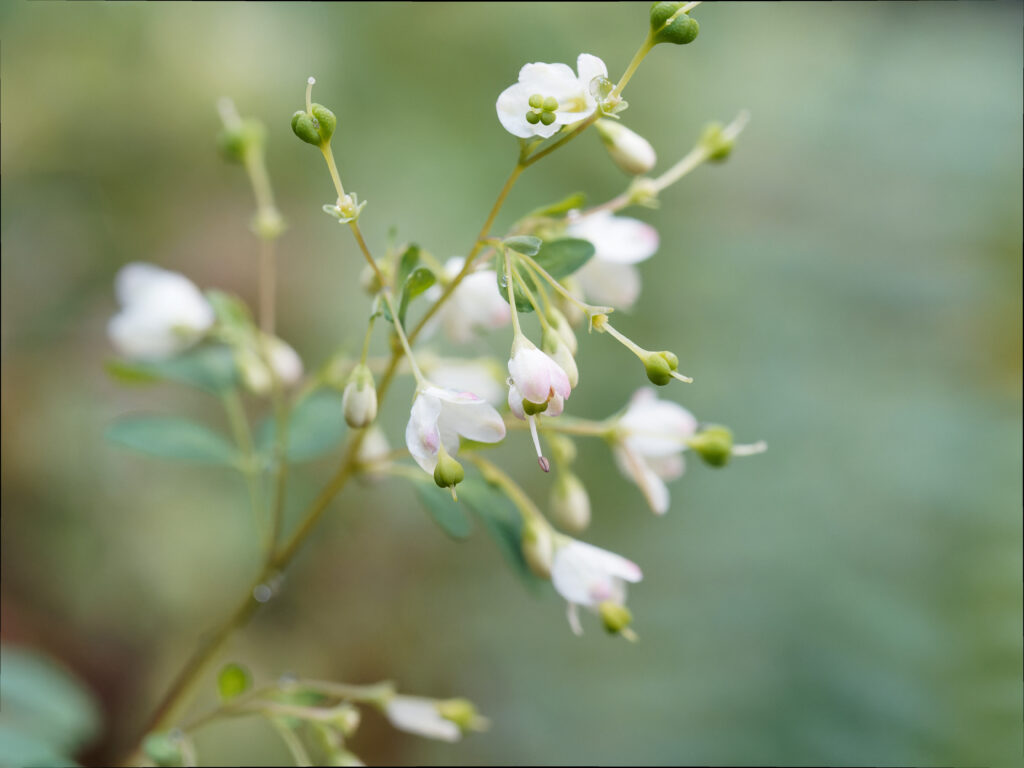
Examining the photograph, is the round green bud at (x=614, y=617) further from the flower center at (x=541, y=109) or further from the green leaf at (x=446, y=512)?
the flower center at (x=541, y=109)

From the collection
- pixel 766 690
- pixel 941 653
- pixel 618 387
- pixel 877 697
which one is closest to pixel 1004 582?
pixel 941 653

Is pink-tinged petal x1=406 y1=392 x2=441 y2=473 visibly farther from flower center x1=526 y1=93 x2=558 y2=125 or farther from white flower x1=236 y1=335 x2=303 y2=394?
white flower x1=236 y1=335 x2=303 y2=394

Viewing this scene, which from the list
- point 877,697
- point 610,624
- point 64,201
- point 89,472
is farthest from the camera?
point 64,201

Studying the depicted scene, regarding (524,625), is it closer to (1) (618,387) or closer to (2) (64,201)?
(1) (618,387)

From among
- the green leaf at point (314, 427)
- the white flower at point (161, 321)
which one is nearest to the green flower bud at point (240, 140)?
the white flower at point (161, 321)

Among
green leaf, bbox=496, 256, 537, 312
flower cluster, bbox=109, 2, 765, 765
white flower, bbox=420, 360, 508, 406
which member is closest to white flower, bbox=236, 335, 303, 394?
flower cluster, bbox=109, 2, 765, 765

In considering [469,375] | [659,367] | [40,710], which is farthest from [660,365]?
[40,710]
